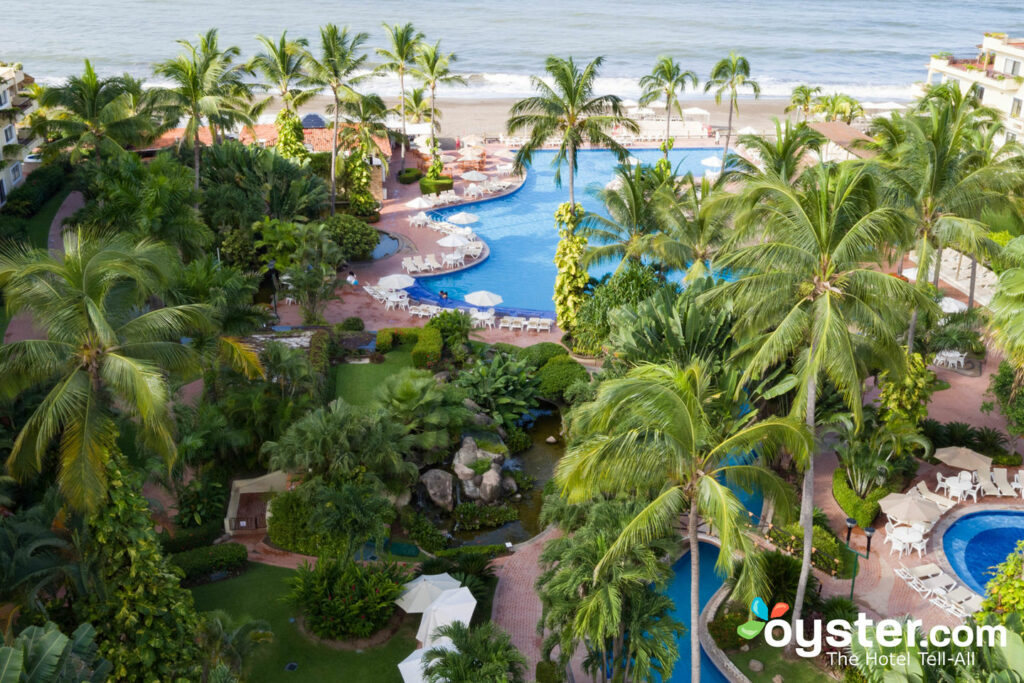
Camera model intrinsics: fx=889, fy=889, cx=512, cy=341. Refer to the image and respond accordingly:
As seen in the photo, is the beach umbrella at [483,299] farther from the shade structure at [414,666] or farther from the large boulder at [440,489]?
the shade structure at [414,666]

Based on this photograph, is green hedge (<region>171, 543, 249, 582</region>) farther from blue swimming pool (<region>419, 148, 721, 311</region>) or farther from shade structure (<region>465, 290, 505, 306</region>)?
blue swimming pool (<region>419, 148, 721, 311</region>)

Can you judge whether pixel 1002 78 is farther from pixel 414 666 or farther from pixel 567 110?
pixel 414 666

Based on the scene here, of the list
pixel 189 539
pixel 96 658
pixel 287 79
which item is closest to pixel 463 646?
pixel 96 658

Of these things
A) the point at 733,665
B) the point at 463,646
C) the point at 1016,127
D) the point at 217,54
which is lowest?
the point at 733,665

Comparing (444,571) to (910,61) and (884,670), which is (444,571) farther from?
(910,61)

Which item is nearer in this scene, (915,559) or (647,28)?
(915,559)

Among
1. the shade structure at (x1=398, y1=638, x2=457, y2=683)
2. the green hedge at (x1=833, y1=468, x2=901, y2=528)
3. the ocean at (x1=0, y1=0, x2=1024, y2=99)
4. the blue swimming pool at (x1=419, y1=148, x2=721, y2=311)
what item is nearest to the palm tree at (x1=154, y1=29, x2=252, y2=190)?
the blue swimming pool at (x1=419, y1=148, x2=721, y2=311)
